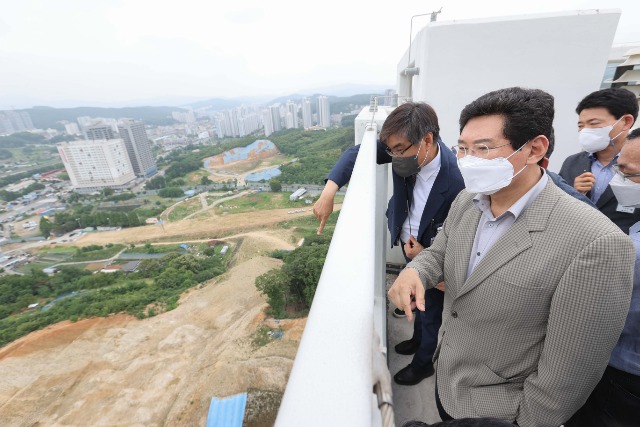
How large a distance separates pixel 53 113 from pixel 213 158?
3161 inches

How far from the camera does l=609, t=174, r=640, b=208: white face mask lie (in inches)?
40.4

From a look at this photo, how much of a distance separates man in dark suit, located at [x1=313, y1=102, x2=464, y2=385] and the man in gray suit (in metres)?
0.45

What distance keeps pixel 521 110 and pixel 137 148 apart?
4788cm

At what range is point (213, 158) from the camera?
37000 mm

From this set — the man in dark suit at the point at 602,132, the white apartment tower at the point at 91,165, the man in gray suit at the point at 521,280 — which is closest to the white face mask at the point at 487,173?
the man in gray suit at the point at 521,280

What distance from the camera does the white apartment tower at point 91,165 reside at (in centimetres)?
3388

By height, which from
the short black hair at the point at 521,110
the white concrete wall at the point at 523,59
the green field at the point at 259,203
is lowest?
the green field at the point at 259,203

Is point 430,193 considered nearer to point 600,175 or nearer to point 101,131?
point 600,175

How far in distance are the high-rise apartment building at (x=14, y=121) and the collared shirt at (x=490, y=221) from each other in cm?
9659

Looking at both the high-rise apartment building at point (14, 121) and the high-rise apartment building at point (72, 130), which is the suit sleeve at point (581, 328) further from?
the high-rise apartment building at point (14, 121)

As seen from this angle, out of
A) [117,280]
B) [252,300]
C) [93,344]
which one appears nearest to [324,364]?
[252,300]

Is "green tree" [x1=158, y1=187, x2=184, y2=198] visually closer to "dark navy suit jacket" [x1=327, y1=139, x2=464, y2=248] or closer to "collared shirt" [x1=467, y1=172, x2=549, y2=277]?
"dark navy suit jacket" [x1=327, y1=139, x2=464, y2=248]

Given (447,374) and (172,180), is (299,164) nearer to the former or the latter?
(172,180)

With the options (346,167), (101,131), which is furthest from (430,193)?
(101,131)
